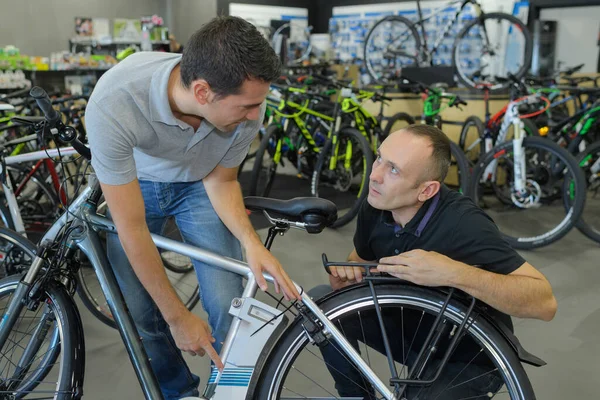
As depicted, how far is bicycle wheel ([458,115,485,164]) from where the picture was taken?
4.88 m

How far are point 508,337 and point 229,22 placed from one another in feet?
3.27

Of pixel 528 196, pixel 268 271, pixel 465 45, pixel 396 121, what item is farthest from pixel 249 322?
pixel 465 45

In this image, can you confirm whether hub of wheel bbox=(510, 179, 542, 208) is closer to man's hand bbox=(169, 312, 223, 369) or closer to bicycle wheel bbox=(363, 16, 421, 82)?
man's hand bbox=(169, 312, 223, 369)

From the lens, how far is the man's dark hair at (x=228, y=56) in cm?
124

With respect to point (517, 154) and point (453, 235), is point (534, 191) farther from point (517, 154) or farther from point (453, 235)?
point (453, 235)

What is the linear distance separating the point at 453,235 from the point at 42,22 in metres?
7.37

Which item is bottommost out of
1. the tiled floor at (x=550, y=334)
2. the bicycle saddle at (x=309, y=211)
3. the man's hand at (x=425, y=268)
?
the tiled floor at (x=550, y=334)

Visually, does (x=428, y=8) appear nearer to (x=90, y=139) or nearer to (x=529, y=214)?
(x=529, y=214)

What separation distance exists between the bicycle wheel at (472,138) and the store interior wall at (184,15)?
531 cm

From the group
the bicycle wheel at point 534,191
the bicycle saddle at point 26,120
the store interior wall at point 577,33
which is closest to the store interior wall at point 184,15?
the store interior wall at point 577,33

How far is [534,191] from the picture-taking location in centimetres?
408

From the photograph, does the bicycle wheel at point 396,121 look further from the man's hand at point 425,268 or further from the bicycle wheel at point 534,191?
the man's hand at point 425,268

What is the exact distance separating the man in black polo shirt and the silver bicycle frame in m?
0.18

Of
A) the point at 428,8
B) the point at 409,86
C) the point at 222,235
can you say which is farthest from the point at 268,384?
the point at 428,8
